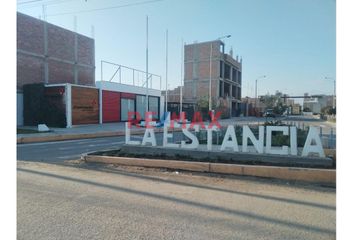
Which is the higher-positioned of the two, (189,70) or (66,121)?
(189,70)

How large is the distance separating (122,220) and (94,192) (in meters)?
1.81

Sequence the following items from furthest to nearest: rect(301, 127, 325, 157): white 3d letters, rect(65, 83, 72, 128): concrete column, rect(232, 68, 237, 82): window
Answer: rect(232, 68, 237, 82): window, rect(65, 83, 72, 128): concrete column, rect(301, 127, 325, 157): white 3d letters

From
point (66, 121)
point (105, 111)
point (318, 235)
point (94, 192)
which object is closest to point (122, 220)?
point (94, 192)

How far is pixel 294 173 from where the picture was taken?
731cm

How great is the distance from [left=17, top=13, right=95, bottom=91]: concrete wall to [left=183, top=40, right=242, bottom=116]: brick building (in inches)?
1191

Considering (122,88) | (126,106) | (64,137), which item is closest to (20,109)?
(122,88)

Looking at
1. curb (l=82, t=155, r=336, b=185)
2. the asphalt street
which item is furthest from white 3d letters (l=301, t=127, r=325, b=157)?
the asphalt street

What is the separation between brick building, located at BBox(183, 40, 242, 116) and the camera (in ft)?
206

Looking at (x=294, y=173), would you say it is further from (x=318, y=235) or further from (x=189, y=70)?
(x=189, y=70)

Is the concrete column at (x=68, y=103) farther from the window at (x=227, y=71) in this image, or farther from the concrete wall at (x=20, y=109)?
the window at (x=227, y=71)

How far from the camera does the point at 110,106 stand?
3247 centimetres

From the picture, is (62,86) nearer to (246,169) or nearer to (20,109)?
(20,109)

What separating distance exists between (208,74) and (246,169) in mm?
58922

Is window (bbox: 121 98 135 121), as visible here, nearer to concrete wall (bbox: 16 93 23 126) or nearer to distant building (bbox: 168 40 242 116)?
concrete wall (bbox: 16 93 23 126)
